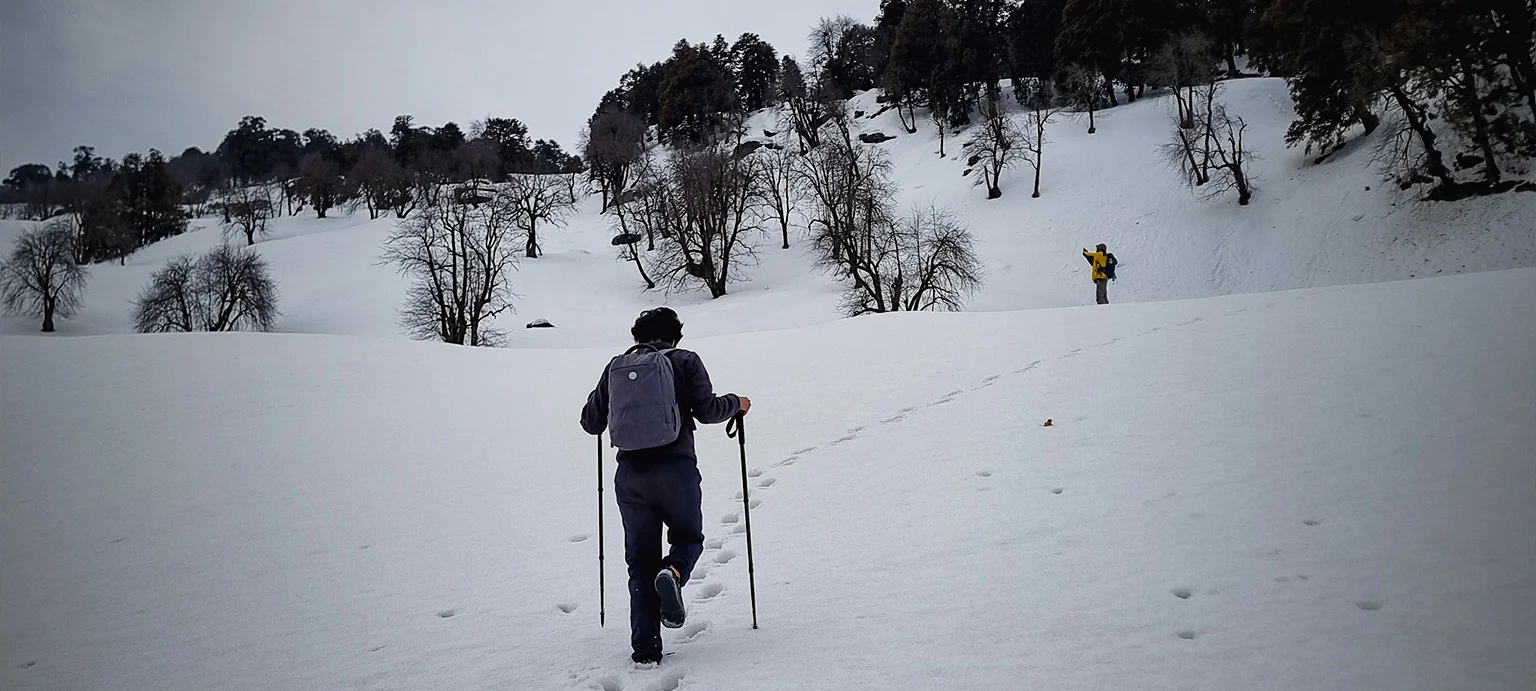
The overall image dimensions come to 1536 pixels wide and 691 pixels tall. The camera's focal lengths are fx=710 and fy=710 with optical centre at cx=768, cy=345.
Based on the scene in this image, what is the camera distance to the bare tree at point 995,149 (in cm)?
4488

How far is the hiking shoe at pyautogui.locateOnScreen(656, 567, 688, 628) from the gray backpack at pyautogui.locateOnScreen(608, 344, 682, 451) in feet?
2.24

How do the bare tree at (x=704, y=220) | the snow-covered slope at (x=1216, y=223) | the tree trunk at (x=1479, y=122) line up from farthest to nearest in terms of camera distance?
the bare tree at (x=704, y=220)
the snow-covered slope at (x=1216, y=223)
the tree trunk at (x=1479, y=122)

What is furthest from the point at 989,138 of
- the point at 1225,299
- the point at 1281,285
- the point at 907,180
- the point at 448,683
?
the point at 448,683

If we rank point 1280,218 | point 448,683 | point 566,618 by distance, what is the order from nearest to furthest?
1. point 448,683
2. point 566,618
3. point 1280,218

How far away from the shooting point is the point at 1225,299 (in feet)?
48.6

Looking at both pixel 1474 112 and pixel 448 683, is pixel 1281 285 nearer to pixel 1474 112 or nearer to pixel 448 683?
pixel 1474 112

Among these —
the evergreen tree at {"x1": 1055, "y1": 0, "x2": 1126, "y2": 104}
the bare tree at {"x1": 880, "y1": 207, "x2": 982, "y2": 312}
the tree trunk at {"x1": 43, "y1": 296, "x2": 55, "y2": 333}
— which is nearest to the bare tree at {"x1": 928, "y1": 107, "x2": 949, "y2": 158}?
the evergreen tree at {"x1": 1055, "y1": 0, "x2": 1126, "y2": 104}

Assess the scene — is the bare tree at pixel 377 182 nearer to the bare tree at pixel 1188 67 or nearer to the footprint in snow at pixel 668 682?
the bare tree at pixel 1188 67

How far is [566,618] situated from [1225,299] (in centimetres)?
1504

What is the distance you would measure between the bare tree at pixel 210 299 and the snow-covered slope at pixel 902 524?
28.8 metres

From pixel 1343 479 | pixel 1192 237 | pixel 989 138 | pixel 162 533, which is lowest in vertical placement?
pixel 162 533

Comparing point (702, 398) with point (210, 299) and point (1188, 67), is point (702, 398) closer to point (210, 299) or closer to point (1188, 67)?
point (210, 299)

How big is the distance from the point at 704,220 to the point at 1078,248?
20.5 metres

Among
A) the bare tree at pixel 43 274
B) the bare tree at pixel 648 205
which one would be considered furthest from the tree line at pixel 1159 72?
the bare tree at pixel 43 274
